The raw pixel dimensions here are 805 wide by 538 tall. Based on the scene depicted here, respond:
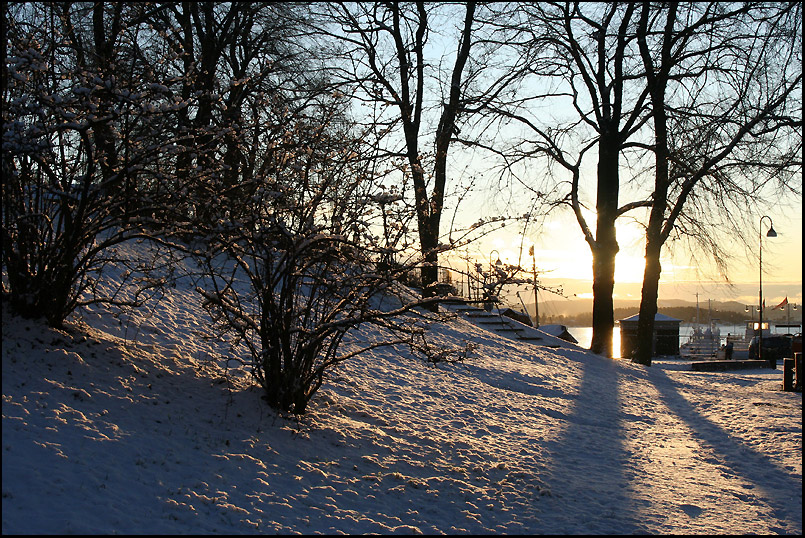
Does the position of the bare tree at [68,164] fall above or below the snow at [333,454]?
above

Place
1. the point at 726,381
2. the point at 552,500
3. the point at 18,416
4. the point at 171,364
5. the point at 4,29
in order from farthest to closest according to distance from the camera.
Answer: the point at 726,381, the point at 171,364, the point at 4,29, the point at 552,500, the point at 18,416

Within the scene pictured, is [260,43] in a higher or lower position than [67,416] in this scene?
higher

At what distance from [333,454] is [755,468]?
4.93 metres

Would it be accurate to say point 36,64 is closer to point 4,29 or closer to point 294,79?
point 4,29

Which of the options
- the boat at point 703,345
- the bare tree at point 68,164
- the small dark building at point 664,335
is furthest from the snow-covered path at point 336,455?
the boat at point 703,345

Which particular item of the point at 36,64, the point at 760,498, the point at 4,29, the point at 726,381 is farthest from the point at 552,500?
the point at 726,381

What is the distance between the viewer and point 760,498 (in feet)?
20.4

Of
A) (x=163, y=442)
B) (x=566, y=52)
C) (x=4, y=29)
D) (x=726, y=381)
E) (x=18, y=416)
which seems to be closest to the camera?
(x=18, y=416)

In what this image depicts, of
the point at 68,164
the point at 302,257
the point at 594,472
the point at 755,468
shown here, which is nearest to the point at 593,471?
the point at 594,472

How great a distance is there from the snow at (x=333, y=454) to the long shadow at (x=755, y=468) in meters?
0.03

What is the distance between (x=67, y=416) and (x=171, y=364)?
2.07 meters

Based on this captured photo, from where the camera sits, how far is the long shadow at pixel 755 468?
19.7ft

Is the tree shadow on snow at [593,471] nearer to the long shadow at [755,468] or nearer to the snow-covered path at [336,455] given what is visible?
the snow-covered path at [336,455]

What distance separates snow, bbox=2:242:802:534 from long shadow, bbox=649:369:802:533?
0.10 ft
